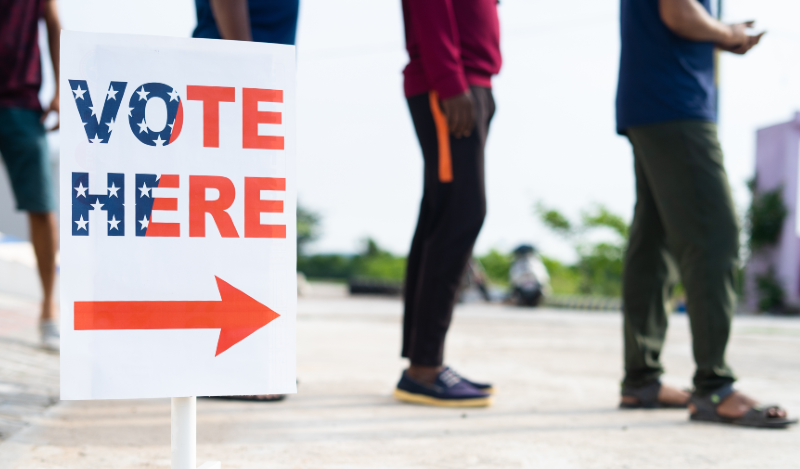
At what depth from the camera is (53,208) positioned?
9.56ft

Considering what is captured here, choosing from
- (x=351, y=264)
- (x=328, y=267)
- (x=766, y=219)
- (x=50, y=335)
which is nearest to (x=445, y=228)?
(x=50, y=335)

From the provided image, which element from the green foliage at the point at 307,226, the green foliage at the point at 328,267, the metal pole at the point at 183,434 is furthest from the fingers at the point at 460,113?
the green foliage at the point at 307,226

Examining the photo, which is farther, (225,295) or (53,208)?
(53,208)

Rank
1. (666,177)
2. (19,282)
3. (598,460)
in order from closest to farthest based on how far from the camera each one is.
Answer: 1. (598,460)
2. (666,177)
3. (19,282)

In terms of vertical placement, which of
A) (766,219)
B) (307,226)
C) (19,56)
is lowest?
(307,226)

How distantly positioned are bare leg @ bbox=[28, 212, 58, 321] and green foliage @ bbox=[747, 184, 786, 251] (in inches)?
460

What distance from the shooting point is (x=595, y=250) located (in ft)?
54.1

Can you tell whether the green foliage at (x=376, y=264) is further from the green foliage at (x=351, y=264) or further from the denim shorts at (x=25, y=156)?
the denim shorts at (x=25, y=156)

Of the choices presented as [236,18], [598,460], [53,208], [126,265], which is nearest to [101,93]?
[126,265]

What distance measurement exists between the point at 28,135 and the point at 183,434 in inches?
93.8

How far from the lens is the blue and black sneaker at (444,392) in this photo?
206cm

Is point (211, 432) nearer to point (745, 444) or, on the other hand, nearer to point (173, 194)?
point (173, 194)

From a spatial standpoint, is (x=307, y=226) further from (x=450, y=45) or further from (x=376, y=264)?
(x=450, y=45)

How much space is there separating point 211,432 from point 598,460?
954mm
